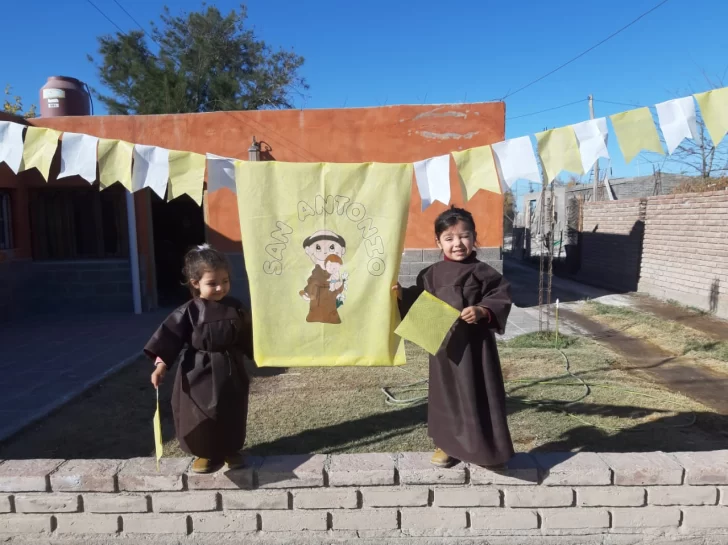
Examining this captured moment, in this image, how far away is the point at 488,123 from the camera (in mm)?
8961

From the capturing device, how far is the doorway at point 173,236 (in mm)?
12969

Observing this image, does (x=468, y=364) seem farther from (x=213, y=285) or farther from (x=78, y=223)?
(x=78, y=223)

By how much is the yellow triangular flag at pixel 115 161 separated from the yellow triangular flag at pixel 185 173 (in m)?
0.23

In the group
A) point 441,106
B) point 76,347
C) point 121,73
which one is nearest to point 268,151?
point 441,106

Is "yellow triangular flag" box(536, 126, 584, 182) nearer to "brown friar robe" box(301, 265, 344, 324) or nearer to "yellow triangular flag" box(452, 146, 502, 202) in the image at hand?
"yellow triangular flag" box(452, 146, 502, 202)

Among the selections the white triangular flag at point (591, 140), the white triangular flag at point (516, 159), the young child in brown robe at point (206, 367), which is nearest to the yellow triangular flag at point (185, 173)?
the young child in brown robe at point (206, 367)

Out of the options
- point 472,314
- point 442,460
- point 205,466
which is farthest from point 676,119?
point 205,466

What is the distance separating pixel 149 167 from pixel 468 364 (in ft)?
6.51

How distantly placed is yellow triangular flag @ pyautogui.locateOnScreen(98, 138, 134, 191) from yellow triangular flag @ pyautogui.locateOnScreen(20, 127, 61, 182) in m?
0.30

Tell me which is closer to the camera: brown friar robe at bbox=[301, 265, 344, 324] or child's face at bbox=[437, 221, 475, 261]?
child's face at bbox=[437, 221, 475, 261]

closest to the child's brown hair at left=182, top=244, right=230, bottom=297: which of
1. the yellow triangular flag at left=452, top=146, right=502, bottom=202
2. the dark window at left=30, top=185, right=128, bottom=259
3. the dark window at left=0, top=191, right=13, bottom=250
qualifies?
the yellow triangular flag at left=452, top=146, right=502, bottom=202

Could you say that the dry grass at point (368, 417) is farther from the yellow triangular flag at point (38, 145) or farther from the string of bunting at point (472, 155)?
the yellow triangular flag at point (38, 145)

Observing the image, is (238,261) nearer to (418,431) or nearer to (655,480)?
(418,431)

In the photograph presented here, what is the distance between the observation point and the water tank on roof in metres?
10.1
